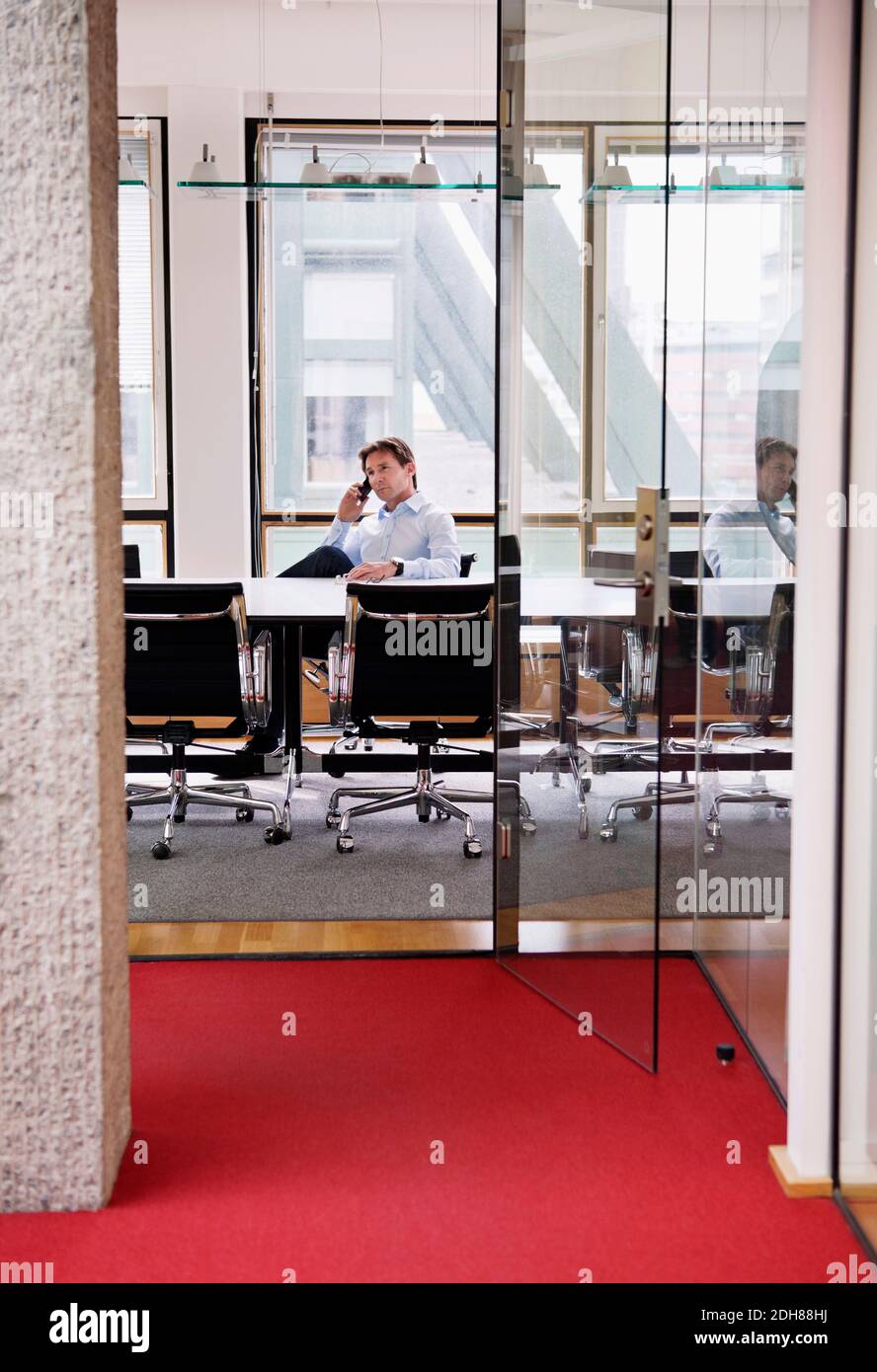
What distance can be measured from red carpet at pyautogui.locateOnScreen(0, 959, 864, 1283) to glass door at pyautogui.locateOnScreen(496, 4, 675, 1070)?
0.70ft

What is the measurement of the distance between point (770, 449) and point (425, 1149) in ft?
4.95

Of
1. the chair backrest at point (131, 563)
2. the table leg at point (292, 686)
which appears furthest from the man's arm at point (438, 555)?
the chair backrest at point (131, 563)

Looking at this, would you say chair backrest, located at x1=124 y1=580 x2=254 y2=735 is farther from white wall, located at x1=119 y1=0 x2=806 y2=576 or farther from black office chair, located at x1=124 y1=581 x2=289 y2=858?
white wall, located at x1=119 y1=0 x2=806 y2=576

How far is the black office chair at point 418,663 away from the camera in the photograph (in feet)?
14.2

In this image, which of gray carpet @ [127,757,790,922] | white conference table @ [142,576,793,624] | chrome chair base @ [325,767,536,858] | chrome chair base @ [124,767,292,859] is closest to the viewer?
white conference table @ [142,576,793,624]

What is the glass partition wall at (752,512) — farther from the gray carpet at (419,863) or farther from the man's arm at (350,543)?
the man's arm at (350,543)

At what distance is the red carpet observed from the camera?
2.11 m

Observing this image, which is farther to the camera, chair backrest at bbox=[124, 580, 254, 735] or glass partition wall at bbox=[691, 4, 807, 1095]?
chair backrest at bbox=[124, 580, 254, 735]

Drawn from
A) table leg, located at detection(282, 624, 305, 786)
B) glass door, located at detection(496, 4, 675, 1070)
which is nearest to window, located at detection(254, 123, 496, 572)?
table leg, located at detection(282, 624, 305, 786)

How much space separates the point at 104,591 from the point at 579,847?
137cm

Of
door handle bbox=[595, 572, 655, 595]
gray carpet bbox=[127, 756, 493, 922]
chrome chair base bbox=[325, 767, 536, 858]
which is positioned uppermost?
door handle bbox=[595, 572, 655, 595]
